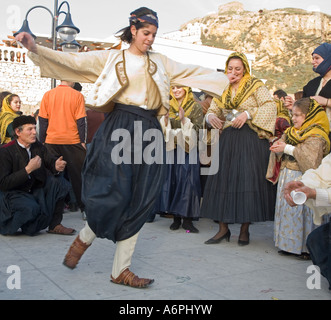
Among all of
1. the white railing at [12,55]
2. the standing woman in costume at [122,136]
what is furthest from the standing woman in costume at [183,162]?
the white railing at [12,55]

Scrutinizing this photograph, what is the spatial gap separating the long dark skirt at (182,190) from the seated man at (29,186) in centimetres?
133

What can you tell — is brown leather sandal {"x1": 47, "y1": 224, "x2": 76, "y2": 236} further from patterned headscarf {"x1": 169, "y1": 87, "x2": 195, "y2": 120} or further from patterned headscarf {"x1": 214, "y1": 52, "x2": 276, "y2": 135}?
patterned headscarf {"x1": 214, "y1": 52, "x2": 276, "y2": 135}

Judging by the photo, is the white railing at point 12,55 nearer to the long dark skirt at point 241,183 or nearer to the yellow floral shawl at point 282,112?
the yellow floral shawl at point 282,112

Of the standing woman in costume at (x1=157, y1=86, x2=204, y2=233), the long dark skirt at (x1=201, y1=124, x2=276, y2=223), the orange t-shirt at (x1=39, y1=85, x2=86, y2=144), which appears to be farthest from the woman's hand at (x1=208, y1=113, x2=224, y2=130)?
the orange t-shirt at (x1=39, y1=85, x2=86, y2=144)

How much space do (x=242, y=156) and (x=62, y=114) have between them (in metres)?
2.76

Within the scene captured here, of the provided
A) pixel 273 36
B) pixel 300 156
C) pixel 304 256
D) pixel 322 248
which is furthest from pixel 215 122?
pixel 273 36

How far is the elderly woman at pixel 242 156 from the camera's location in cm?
492

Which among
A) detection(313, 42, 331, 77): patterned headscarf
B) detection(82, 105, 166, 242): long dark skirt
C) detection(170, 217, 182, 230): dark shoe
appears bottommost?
detection(170, 217, 182, 230): dark shoe

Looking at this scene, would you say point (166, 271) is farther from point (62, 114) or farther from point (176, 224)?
point (62, 114)

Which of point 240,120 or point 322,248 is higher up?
point 240,120

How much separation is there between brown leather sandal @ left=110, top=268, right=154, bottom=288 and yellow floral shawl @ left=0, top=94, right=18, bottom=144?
12.6 feet

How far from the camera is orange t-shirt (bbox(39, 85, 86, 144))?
6426 mm

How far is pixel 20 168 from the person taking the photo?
17.2 ft

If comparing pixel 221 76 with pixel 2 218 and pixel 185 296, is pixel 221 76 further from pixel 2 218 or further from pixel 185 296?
pixel 2 218
